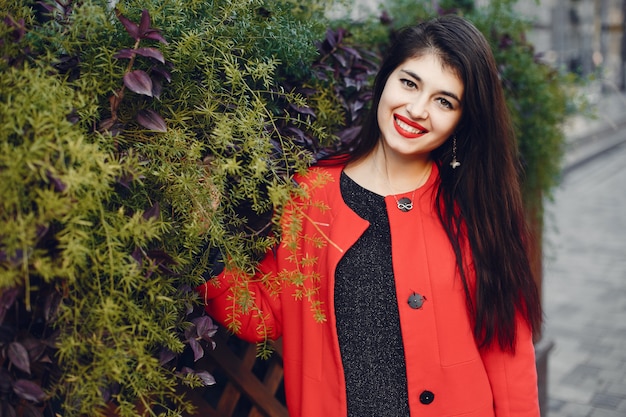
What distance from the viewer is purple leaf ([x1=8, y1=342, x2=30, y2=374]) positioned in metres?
1.18

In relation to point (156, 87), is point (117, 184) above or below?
below

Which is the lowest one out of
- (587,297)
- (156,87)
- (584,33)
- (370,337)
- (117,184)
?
(584,33)

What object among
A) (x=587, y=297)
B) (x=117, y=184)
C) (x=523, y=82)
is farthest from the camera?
(x=587, y=297)

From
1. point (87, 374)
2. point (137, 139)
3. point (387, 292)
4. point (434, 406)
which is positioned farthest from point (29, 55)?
point (434, 406)

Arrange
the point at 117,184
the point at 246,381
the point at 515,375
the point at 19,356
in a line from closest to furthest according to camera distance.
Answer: the point at 19,356
the point at 117,184
the point at 515,375
the point at 246,381

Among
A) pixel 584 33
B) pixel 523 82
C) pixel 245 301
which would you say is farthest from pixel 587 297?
pixel 584 33

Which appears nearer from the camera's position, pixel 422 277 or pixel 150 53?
pixel 150 53

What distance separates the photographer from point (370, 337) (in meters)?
1.87

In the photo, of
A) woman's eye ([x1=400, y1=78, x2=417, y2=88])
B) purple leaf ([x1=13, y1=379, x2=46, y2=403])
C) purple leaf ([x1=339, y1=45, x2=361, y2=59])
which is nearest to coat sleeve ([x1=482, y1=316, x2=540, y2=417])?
woman's eye ([x1=400, y1=78, x2=417, y2=88])

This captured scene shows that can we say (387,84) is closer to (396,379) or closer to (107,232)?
(396,379)

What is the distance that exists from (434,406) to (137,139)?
1.08 m

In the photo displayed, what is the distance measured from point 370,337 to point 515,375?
1.47 feet

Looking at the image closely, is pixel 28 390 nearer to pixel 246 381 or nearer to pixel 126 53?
pixel 126 53

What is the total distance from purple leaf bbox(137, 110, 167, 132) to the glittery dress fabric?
0.70 m
